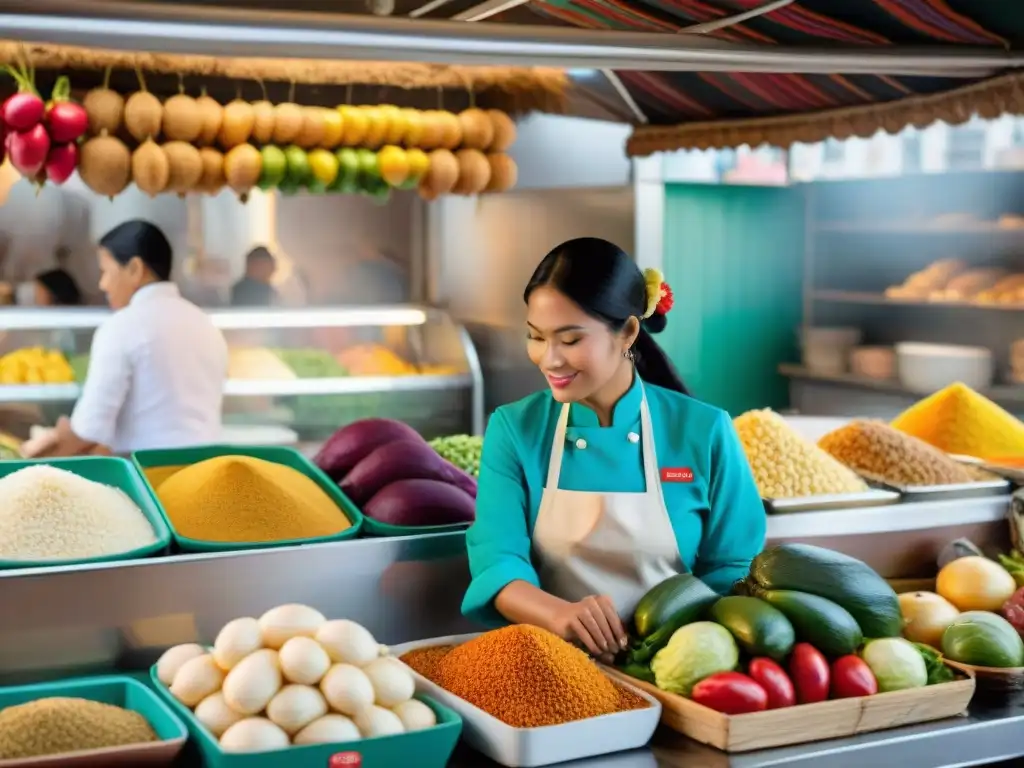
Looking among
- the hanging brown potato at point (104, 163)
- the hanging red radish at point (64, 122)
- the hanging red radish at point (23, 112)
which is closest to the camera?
the hanging red radish at point (23, 112)

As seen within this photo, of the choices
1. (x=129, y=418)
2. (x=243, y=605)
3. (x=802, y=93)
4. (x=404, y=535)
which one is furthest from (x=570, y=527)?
(x=129, y=418)

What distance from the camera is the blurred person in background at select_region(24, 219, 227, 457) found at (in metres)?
4.40

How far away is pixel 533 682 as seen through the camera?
205 cm

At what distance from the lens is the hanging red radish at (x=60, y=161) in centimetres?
459

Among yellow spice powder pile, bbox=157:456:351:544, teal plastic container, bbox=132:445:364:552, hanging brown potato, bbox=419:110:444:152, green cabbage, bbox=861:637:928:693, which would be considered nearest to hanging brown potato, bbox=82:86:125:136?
hanging brown potato, bbox=419:110:444:152

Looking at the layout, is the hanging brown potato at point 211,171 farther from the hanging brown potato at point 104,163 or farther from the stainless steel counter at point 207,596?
the stainless steel counter at point 207,596

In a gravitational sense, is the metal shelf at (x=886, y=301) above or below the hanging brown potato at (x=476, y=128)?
below

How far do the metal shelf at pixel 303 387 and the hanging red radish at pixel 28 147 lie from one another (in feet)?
4.08

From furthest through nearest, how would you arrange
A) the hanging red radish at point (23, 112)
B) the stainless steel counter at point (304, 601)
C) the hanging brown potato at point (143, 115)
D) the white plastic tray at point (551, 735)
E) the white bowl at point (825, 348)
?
the white bowl at point (825, 348) → the hanging brown potato at point (143, 115) → the hanging red radish at point (23, 112) → the stainless steel counter at point (304, 601) → the white plastic tray at point (551, 735)

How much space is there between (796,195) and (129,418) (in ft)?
14.0

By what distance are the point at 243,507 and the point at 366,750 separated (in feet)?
2.74

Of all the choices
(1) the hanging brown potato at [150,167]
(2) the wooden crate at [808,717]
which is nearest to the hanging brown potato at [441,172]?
(1) the hanging brown potato at [150,167]

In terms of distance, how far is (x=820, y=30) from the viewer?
2818mm

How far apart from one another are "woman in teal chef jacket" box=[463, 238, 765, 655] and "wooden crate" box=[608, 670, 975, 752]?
1.01ft
